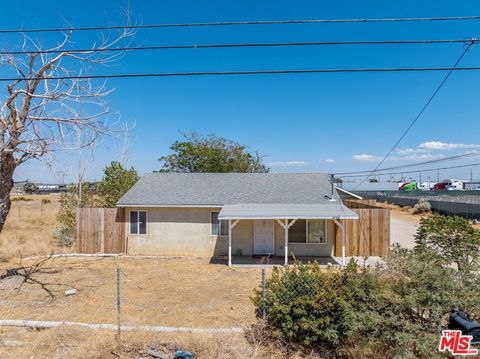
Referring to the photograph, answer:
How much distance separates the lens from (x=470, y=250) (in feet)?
25.0

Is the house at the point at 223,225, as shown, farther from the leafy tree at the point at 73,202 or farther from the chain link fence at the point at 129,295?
the leafy tree at the point at 73,202

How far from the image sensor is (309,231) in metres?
15.3

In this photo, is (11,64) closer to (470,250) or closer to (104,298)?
(104,298)

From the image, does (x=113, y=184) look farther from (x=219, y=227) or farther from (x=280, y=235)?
(x=280, y=235)

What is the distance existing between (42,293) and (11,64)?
631cm

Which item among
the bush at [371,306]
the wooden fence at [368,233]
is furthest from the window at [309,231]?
the bush at [371,306]

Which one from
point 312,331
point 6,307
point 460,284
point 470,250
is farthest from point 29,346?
point 470,250

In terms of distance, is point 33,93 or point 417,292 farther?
point 33,93

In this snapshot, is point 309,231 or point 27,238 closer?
point 309,231

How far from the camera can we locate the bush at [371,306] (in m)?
5.24

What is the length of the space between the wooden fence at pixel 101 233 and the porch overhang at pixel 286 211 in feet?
16.8

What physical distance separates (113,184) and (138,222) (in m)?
4.53

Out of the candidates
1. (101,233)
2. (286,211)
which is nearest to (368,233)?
(286,211)

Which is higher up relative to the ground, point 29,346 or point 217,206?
point 217,206
